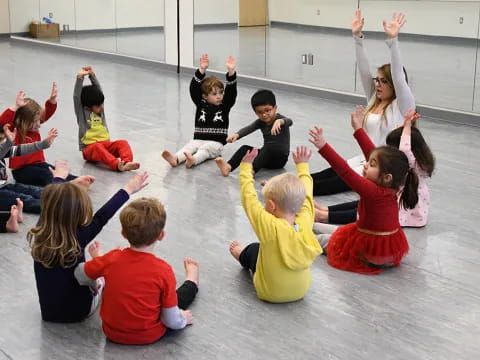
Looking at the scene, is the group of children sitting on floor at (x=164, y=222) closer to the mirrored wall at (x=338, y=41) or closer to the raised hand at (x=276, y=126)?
the raised hand at (x=276, y=126)

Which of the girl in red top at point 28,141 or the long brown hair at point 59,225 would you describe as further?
the girl in red top at point 28,141

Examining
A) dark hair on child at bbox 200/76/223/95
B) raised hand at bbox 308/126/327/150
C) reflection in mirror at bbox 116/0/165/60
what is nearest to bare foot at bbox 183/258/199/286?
raised hand at bbox 308/126/327/150

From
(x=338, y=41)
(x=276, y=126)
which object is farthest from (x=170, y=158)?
(x=338, y=41)

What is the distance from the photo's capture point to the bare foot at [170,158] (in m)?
6.39

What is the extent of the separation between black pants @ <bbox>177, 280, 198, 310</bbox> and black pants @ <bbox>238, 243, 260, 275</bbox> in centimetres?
39

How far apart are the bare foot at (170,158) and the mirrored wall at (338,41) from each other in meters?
3.96

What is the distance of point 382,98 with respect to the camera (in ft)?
18.6

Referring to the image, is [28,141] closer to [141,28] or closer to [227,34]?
[227,34]

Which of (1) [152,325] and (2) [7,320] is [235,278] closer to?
(1) [152,325]

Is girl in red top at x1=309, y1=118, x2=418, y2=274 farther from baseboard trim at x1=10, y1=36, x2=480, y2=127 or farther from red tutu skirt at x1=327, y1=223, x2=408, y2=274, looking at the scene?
baseboard trim at x1=10, y1=36, x2=480, y2=127

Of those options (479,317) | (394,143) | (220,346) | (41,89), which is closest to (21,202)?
(220,346)

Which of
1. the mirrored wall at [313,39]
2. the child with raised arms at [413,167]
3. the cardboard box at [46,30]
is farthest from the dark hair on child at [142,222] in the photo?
the cardboard box at [46,30]

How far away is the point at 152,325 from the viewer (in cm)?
349

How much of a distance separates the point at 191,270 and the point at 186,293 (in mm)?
252
